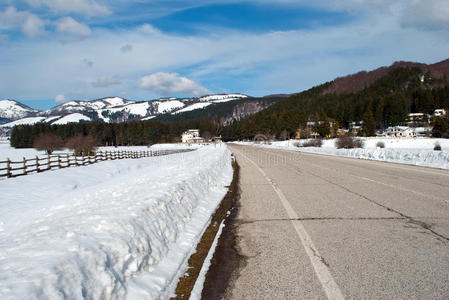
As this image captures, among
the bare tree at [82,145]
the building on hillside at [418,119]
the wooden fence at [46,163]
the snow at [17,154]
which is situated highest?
the building on hillside at [418,119]

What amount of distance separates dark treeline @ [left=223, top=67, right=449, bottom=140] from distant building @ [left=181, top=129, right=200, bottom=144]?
2330 cm

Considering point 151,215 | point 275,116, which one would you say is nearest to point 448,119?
point 275,116

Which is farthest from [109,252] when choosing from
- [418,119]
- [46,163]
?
[418,119]

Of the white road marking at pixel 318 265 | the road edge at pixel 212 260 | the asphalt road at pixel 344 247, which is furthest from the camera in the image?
the road edge at pixel 212 260

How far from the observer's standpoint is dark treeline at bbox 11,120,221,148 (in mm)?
110000

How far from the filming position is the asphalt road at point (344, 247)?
3373mm

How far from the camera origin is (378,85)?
136 metres

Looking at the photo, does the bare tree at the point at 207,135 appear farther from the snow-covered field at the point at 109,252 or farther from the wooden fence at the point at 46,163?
the snow-covered field at the point at 109,252

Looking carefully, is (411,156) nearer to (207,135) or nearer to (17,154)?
(17,154)

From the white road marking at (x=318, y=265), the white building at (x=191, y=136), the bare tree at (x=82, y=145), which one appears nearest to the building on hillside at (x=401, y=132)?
the bare tree at (x=82, y=145)

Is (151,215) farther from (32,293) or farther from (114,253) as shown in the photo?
(32,293)

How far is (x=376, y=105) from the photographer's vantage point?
97.8 meters

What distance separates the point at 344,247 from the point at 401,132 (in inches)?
3866

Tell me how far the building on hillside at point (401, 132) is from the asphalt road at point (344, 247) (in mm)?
90787
